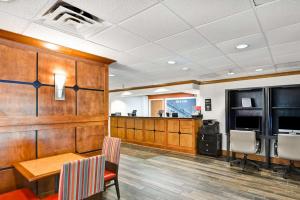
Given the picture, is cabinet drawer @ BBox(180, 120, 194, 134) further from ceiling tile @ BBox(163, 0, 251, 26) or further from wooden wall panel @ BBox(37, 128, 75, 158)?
ceiling tile @ BBox(163, 0, 251, 26)

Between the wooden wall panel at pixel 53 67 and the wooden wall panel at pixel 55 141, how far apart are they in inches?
29.9

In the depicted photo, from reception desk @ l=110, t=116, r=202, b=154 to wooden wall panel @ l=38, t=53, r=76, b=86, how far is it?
12.4 ft

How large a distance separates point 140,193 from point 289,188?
2.70 meters

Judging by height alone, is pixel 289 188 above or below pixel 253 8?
below

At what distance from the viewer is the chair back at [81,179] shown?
1.64m

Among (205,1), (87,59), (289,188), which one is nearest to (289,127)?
(289,188)

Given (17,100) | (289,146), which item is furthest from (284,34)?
(17,100)

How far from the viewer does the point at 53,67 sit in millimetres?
2736

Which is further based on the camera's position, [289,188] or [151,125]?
A: [151,125]

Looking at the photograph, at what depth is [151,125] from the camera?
6.50m

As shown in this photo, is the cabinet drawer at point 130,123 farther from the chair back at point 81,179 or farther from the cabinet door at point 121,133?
the chair back at point 81,179

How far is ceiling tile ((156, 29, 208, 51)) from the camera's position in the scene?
2311 mm

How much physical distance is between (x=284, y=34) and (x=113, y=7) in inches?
86.3

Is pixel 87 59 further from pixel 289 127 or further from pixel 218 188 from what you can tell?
pixel 289 127
